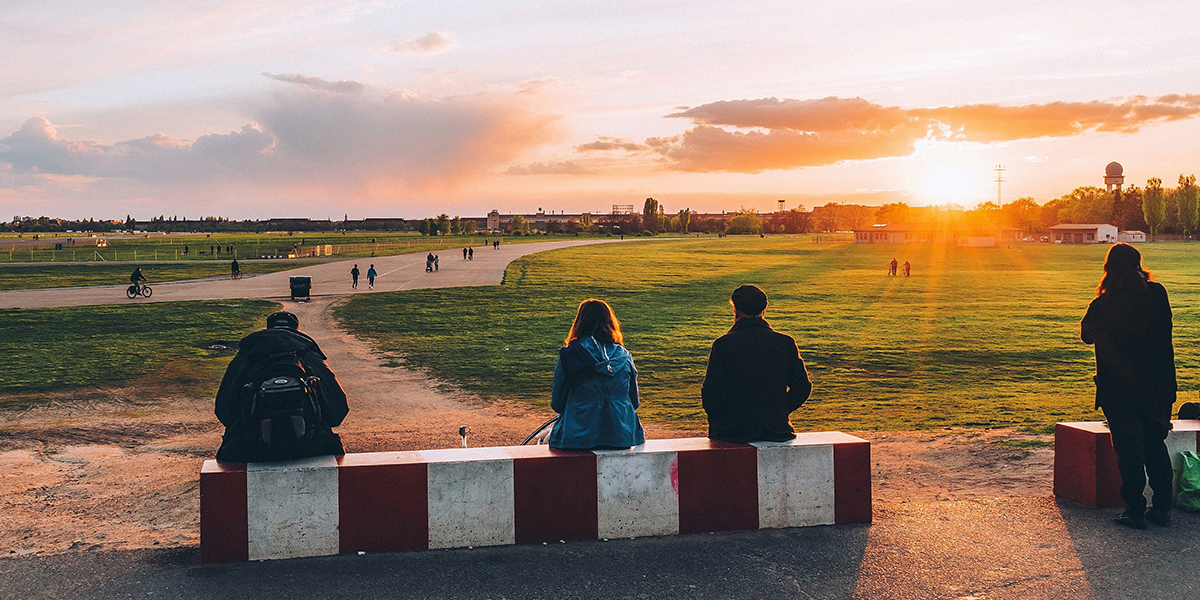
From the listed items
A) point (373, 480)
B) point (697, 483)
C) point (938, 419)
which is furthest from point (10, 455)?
point (938, 419)

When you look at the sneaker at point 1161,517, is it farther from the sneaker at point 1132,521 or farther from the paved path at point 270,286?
the paved path at point 270,286

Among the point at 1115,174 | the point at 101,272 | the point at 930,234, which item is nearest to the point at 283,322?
the point at 101,272

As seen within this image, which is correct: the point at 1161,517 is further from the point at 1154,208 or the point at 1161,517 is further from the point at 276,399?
the point at 1154,208

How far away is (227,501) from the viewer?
18.4 ft

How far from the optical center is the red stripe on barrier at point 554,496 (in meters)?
6.00

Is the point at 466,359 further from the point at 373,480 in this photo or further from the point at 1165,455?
the point at 1165,455

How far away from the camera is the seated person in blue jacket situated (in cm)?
608

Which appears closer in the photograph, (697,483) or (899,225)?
(697,483)

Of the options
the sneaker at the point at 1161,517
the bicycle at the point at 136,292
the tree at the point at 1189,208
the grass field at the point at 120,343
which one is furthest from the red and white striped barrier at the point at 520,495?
the tree at the point at 1189,208

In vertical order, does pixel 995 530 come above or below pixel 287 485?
below

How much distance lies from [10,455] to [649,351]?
11654 mm

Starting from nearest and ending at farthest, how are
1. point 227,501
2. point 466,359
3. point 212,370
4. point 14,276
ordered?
1. point 227,501
2. point 212,370
3. point 466,359
4. point 14,276

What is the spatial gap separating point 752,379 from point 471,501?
208 centimetres

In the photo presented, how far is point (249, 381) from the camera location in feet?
18.1
